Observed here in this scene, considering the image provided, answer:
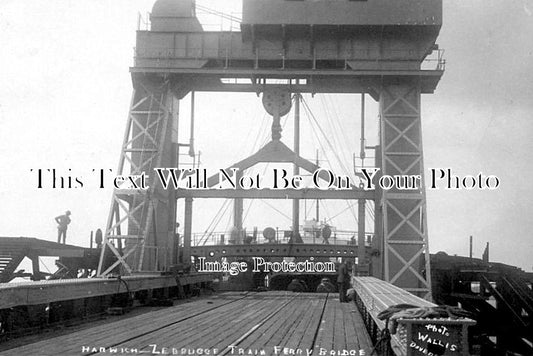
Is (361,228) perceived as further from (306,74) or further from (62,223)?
(62,223)

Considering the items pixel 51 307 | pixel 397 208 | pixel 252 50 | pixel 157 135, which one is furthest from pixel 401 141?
pixel 51 307

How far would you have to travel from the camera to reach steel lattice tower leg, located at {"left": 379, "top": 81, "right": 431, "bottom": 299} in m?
22.9

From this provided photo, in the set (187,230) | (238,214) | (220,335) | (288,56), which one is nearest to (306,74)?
(288,56)

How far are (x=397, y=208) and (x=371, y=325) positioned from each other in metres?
12.1

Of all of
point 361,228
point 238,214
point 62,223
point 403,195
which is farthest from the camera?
point 238,214

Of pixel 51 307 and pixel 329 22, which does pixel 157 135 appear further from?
pixel 51 307

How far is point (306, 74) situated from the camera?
77.7 feet

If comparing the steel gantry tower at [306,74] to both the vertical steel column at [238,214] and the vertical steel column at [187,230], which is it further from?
the vertical steel column at [238,214]

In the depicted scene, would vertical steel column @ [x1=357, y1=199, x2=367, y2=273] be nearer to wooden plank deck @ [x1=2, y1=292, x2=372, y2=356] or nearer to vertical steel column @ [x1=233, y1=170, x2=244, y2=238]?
wooden plank deck @ [x1=2, y1=292, x2=372, y2=356]

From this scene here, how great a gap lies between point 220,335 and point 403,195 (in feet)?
41.9

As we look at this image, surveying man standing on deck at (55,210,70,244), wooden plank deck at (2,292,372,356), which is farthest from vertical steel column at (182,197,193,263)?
wooden plank deck at (2,292,372,356)

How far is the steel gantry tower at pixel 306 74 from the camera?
912 inches

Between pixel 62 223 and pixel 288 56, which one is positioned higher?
pixel 288 56

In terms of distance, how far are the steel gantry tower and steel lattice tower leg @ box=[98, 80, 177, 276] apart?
0.12 ft
